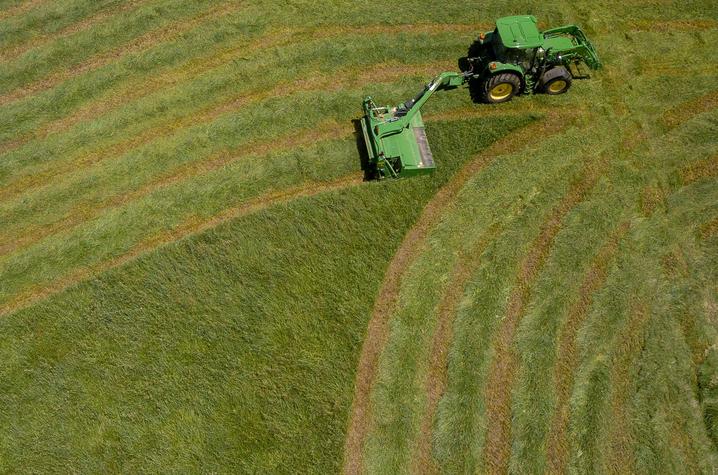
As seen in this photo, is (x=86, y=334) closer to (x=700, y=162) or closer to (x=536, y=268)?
(x=536, y=268)

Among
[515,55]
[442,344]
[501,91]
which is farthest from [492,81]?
[442,344]

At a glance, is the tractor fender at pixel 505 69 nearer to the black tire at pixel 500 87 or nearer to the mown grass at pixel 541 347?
the black tire at pixel 500 87

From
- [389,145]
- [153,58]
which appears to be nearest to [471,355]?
[389,145]

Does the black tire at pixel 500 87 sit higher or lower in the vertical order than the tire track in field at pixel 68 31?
lower

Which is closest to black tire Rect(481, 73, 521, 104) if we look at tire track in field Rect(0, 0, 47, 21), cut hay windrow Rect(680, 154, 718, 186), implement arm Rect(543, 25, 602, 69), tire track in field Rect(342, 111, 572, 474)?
tire track in field Rect(342, 111, 572, 474)

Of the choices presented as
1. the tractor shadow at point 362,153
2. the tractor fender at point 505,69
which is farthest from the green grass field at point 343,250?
the tractor fender at point 505,69

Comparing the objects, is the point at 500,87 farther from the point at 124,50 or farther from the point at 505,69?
the point at 124,50

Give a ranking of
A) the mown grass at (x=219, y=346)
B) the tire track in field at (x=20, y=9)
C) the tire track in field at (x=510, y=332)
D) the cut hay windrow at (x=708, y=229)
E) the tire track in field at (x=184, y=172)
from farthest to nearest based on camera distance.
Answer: the tire track in field at (x=20, y=9) < the tire track in field at (x=184, y=172) < the cut hay windrow at (x=708, y=229) < the mown grass at (x=219, y=346) < the tire track in field at (x=510, y=332)
